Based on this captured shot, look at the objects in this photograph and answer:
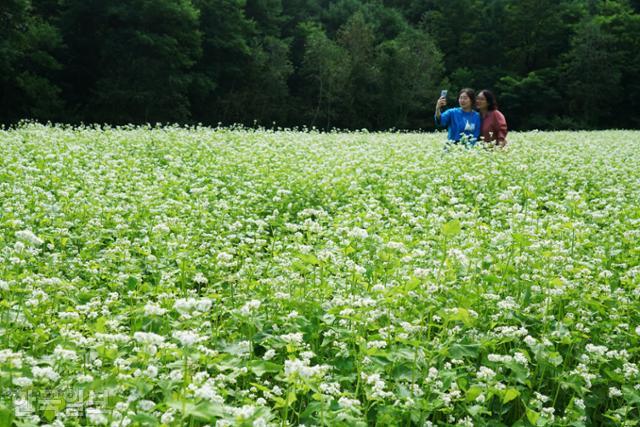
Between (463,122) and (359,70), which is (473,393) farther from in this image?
(359,70)

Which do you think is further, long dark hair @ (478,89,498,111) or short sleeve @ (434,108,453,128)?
short sleeve @ (434,108,453,128)

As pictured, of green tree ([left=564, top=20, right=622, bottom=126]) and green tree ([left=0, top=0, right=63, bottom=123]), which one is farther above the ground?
green tree ([left=564, top=20, right=622, bottom=126])

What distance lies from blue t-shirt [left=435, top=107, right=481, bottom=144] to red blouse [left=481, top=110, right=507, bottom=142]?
0.56 ft

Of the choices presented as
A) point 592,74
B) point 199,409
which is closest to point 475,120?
point 199,409

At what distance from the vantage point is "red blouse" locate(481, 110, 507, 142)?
41.5 feet

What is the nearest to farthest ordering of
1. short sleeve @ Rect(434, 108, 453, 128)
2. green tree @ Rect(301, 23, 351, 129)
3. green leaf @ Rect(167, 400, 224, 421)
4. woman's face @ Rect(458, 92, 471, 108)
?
green leaf @ Rect(167, 400, 224, 421), woman's face @ Rect(458, 92, 471, 108), short sleeve @ Rect(434, 108, 453, 128), green tree @ Rect(301, 23, 351, 129)

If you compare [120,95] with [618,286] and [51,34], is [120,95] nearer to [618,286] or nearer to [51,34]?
[51,34]

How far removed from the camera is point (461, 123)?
13070 mm

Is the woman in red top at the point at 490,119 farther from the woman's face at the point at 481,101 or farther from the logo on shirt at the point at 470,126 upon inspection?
the logo on shirt at the point at 470,126

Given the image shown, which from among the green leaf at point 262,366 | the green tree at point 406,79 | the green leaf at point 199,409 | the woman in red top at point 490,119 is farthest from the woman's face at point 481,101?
the green tree at point 406,79

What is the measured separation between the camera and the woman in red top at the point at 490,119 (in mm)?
12523

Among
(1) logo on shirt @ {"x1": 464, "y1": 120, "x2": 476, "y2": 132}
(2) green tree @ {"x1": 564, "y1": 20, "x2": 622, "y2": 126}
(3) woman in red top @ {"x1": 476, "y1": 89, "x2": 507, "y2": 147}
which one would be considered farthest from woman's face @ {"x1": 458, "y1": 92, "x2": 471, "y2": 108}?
(2) green tree @ {"x1": 564, "y1": 20, "x2": 622, "y2": 126}

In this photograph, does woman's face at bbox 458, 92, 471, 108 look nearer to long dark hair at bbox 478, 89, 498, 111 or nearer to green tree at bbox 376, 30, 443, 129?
long dark hair at bbox 478, 89, 498, 111

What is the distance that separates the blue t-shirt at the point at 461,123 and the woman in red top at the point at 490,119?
0.50 feet
